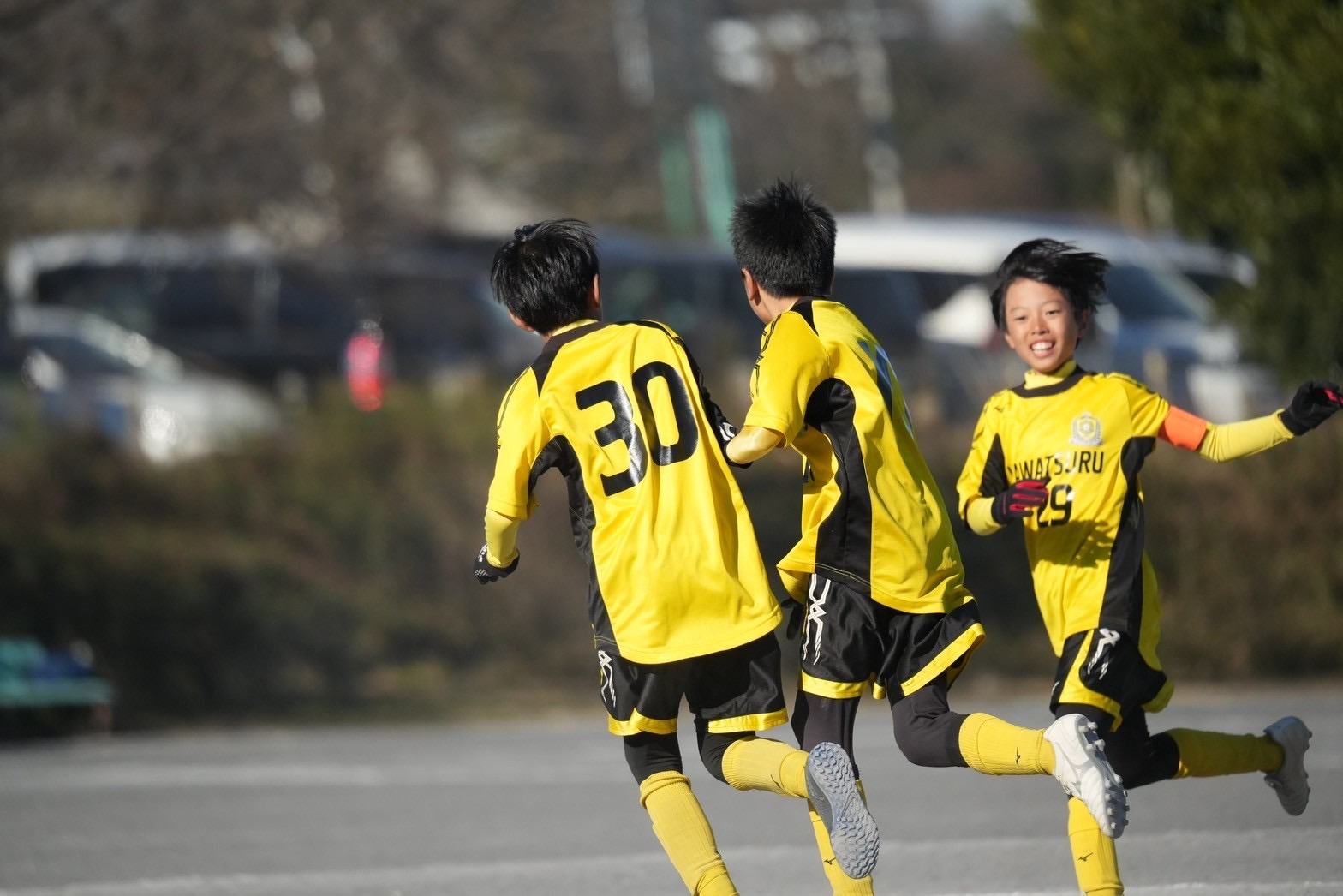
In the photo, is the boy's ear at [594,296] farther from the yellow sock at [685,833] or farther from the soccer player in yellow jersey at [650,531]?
the yellow sock at [685,833]

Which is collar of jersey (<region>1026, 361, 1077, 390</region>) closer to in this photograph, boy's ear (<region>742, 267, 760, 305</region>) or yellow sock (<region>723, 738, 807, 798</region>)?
boy's ear (<region>742, 267, 760, 305</region>)

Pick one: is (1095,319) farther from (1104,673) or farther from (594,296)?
(594,296)

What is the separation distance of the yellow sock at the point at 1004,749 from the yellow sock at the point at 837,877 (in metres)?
0.32

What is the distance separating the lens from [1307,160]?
11.6 m

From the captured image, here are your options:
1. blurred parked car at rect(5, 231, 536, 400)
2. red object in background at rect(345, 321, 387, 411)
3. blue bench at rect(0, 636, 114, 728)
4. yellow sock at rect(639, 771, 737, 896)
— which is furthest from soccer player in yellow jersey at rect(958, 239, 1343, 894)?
blurred parked car at rect(5, 231, 536, 400)

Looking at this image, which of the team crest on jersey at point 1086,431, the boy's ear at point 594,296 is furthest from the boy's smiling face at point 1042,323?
the boy's ear at point 594,296

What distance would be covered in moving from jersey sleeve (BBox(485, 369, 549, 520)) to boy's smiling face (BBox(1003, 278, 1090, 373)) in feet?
4.82

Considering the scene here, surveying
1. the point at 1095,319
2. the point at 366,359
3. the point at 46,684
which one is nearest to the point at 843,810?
the point at 1095,319

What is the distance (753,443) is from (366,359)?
1551 cm

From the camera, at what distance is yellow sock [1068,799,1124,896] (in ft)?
15.8

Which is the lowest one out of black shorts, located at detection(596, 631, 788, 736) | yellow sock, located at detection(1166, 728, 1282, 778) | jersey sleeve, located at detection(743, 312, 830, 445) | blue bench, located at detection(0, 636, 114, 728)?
blue bench, located at detection(0, 636, 114, 728)

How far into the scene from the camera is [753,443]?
460 centimetres

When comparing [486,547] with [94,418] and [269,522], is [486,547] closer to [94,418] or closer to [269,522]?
[269,522]

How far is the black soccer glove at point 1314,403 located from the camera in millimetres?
4988
